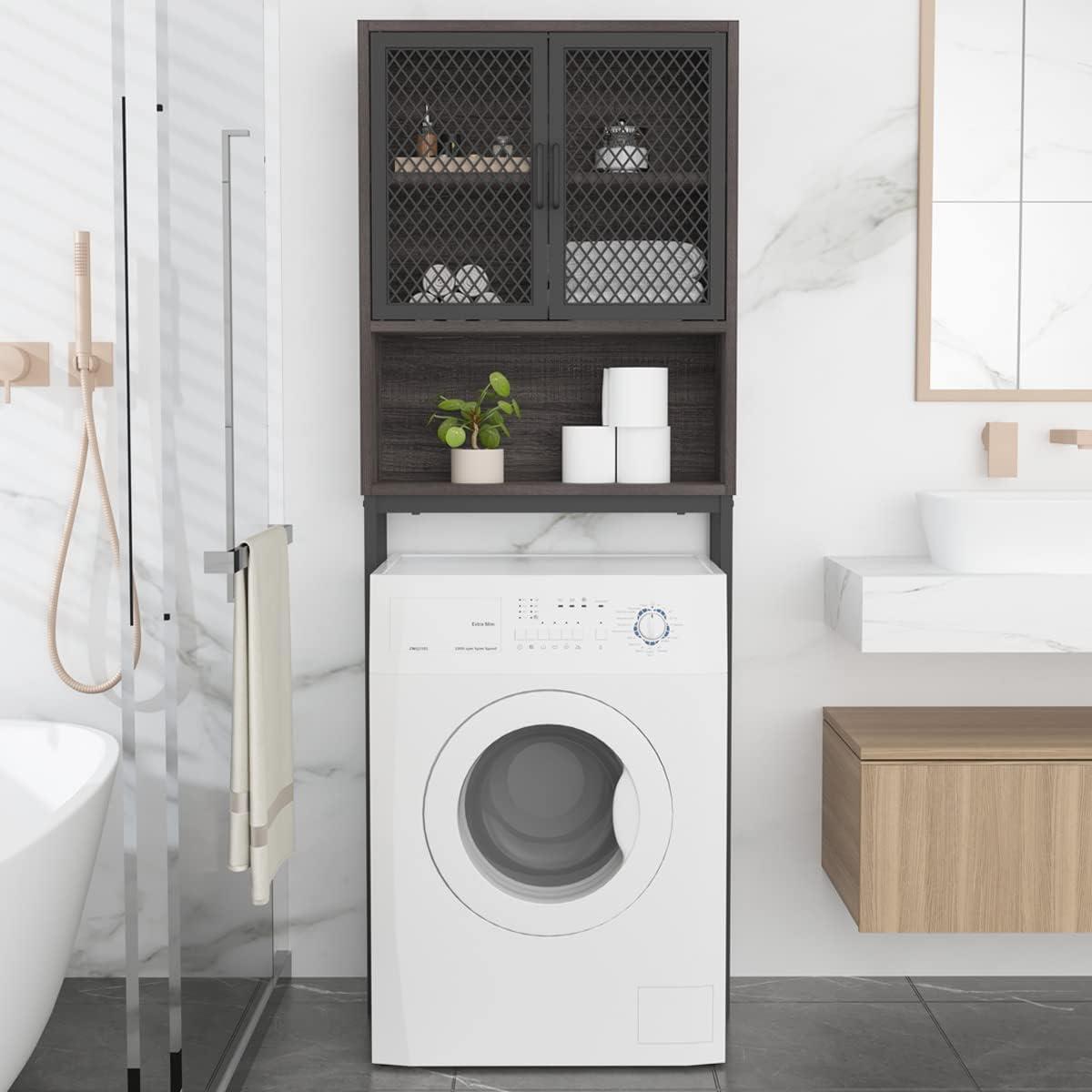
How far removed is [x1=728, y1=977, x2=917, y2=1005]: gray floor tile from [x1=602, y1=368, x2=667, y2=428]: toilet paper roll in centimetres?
127

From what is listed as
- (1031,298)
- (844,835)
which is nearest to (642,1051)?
(844,835)

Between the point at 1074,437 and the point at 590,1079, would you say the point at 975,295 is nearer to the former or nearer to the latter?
the point at 1074,437

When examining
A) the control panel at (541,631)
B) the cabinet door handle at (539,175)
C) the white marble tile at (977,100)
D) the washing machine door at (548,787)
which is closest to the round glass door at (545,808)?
the washing machine door at (548,787)

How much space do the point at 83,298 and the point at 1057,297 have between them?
206 centimetres

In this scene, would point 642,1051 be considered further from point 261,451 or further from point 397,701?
point 261,451

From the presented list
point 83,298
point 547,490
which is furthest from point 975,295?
point 83,298

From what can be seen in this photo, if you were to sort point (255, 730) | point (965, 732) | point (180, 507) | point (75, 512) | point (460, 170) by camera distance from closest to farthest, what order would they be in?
1. point (180, 507)
2. point (255, 730)
3. point (460, 170)
4. point (965, 732)
5. point (75, 512)

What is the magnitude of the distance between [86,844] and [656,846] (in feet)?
3.29

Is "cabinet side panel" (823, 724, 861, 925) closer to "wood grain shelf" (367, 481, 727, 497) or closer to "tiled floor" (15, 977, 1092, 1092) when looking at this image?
"tiled floor" (15, 977, 1092, 1092)

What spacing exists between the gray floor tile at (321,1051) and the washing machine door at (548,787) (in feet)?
1.22

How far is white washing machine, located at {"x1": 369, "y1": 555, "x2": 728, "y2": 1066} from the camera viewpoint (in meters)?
2.19

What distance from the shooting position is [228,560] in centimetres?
191

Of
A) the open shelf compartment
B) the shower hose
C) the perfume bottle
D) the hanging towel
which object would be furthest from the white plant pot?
the shower hose

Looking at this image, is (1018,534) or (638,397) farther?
(638,397)
